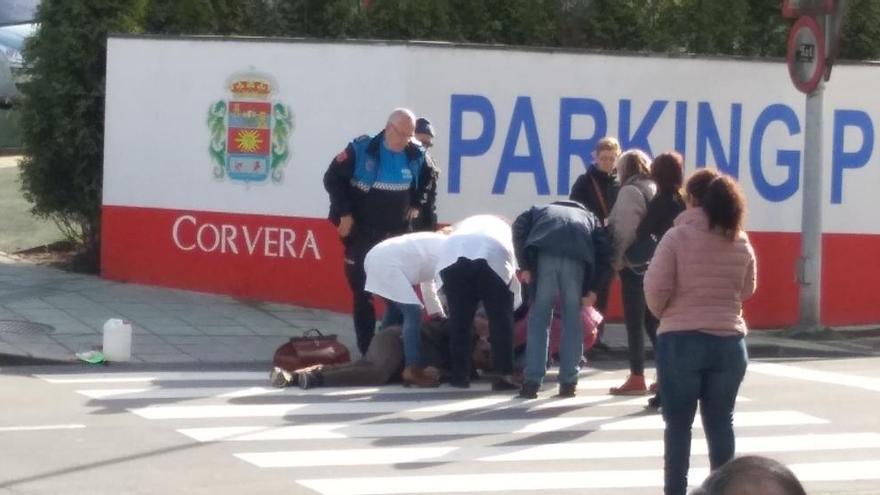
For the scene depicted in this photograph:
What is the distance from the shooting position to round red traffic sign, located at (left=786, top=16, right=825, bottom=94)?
46.3 ft

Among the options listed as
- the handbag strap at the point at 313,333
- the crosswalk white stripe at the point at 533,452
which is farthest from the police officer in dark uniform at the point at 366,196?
the crosswalk white stripe at the point at 533,452

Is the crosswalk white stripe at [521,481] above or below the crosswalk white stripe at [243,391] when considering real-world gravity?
below

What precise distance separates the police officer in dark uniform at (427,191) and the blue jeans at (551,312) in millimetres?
1910

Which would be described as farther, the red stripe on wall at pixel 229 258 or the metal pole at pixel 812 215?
the red stripe on wall at pixel 229 258

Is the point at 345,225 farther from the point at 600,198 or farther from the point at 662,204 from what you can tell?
the point at 662,204

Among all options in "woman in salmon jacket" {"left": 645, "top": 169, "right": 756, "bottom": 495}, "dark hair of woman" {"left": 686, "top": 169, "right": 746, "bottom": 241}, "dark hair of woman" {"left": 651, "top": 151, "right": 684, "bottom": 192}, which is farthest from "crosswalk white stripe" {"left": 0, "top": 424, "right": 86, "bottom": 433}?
"dark hair of woman" {"left": 686, "top": 169, "right": 746, "bottom": 241}

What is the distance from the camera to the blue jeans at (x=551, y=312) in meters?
10.3

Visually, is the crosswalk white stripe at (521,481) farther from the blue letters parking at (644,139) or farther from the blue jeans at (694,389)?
the blue letters parking at (644,139)

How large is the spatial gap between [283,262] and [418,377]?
392 cm

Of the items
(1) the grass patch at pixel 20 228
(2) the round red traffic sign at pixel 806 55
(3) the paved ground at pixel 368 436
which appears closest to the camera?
(3) the paved ground at pixel 368 436

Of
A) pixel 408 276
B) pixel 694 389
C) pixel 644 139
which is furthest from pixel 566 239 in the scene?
pixel 644 139

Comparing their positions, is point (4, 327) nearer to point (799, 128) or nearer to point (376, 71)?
point (376, 71)

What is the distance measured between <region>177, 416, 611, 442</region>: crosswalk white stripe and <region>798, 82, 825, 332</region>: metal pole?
499 centimetres

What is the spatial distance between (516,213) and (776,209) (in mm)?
2609
